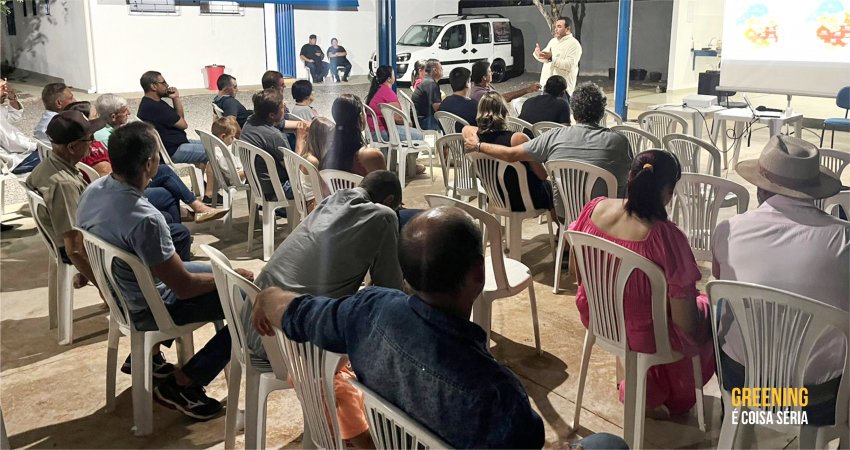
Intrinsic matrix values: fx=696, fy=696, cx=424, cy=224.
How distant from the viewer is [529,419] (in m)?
1.30

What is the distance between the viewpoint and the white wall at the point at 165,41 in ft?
13.1

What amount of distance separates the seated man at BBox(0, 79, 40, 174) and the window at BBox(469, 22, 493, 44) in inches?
145

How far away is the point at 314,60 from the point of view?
15.6ft

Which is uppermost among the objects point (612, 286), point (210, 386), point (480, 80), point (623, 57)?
point (623, 57)

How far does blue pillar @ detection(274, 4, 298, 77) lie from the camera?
418cm

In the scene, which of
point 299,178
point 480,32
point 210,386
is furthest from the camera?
point 480,32

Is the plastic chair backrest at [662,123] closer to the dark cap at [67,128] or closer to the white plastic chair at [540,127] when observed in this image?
the white plastic chair at [540,127]

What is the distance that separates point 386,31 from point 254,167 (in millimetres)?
3185

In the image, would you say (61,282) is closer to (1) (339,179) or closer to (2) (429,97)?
(1) (339,179)

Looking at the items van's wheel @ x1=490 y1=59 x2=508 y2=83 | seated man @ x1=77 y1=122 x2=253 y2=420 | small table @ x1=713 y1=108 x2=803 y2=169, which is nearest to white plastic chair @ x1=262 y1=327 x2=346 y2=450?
seated man @ x1=77 y1=122 x2=253 y2=420

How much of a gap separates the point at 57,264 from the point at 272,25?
1.85 metres

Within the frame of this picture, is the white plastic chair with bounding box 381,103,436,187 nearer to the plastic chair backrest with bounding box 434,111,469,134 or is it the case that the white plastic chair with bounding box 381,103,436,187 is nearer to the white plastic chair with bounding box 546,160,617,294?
the plastic chair backrest with bounding box 434,111,469,134

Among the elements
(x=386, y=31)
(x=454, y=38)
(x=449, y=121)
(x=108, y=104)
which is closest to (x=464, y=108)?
(x=449, y=121)

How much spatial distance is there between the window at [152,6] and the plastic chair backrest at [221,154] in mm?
886
